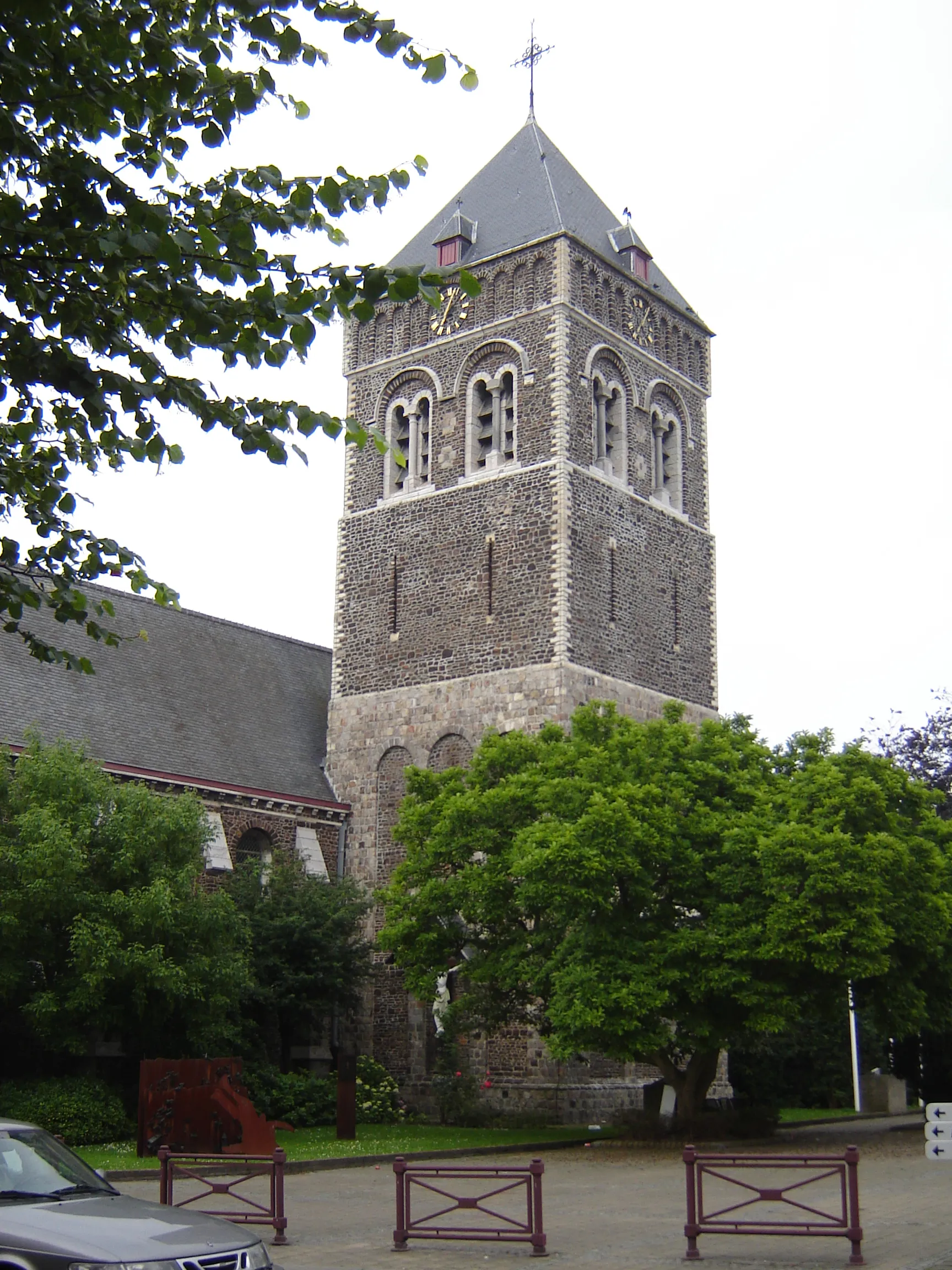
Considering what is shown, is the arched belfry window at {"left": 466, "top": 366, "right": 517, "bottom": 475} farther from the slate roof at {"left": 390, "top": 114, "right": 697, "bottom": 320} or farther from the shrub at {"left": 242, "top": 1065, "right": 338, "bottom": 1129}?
the shrub at {"left": 242, "top": 1065, "right": 338, "bottom": 1129}

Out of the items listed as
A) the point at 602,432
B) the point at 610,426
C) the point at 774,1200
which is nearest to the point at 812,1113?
the point at 602,432

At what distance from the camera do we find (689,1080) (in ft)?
83.6

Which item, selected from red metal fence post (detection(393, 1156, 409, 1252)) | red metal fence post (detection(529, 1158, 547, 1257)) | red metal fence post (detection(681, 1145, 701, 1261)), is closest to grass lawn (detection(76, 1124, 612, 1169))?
red metal fence post (detection(393, 1156, 409, 1252))

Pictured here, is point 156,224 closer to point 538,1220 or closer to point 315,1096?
point 538,1220

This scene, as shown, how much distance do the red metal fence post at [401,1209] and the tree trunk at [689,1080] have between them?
12547mm

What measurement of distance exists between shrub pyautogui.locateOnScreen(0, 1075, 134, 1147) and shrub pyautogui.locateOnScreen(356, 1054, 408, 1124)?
22.6ft

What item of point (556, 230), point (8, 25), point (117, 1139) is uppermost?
point (556, 230)

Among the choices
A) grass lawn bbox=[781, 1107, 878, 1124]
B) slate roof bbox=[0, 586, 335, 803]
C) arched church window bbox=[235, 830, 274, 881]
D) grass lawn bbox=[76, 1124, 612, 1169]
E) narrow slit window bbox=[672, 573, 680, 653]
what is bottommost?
grass lawn bbox=[781, 1107, 878, 1124]

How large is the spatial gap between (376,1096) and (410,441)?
16325mm

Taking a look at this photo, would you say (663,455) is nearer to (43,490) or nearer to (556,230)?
(556,230)

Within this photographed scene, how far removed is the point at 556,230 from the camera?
3534 centimetres

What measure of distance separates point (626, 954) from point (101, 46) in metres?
17.4

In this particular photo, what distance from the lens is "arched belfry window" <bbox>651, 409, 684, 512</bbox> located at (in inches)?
1479

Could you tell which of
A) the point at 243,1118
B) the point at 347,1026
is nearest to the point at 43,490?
the point at 243,1118
